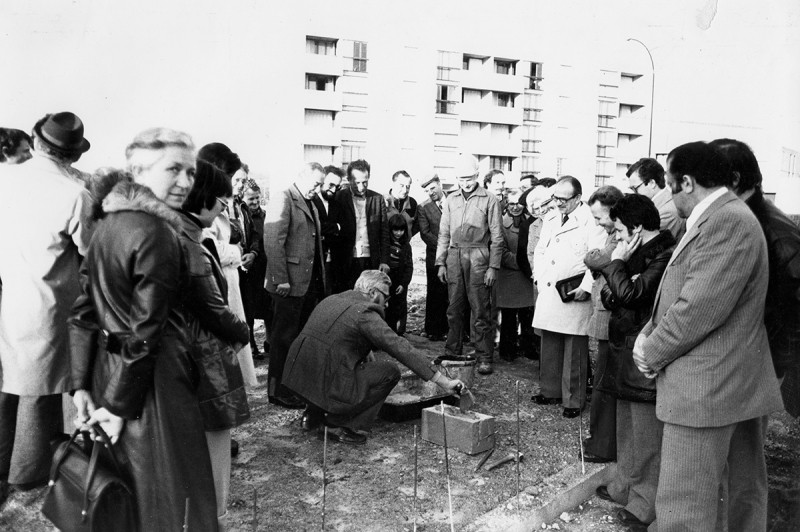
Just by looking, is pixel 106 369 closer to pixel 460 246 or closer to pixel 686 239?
pixel 686 239

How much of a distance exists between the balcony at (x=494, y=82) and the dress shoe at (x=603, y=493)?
5.66 metres

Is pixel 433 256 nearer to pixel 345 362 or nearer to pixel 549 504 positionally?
pixel 345 362

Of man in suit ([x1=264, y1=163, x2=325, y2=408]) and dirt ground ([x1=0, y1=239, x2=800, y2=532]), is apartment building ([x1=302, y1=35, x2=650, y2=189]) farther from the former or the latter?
dirt ground ([x1=0, y1=239, x2=800, y2=532])

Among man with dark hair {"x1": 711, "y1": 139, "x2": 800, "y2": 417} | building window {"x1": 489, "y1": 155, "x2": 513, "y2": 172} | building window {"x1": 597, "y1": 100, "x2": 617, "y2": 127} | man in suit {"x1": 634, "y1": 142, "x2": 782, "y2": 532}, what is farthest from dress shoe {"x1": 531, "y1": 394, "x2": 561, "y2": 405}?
building window {"x1": 489, "y1": 155, "x2": 513, "y2": 172}

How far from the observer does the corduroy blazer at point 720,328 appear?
8.80 feet

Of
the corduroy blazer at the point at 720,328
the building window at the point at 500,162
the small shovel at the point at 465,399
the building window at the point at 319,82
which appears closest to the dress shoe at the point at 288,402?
the small shovel at the point at 465,399

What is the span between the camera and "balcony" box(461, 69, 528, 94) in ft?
27.6

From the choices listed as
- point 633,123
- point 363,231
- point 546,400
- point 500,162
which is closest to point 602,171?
point 633,123

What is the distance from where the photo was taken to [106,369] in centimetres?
231

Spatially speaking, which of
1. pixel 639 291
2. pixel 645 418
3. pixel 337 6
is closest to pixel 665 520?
pixel 645 418

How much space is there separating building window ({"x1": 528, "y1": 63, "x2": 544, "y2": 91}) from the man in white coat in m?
2.57

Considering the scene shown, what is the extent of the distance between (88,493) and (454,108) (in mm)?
7026

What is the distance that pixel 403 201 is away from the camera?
8.27 metres

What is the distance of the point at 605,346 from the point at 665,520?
1.45m
